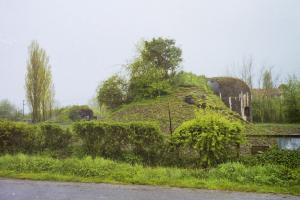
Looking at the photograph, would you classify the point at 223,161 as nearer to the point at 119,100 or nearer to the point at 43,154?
the point at 43,154

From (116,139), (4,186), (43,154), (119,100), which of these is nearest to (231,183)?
(116,139)

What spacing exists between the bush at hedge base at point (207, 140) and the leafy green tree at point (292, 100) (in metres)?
17.5

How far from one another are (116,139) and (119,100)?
7021 mm

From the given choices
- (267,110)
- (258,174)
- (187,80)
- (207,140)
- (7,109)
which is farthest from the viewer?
(7,109)

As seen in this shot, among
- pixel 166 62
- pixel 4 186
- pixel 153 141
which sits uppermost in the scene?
pixel 166 62

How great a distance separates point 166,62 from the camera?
56.8 feet

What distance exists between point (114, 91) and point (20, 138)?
6.64m

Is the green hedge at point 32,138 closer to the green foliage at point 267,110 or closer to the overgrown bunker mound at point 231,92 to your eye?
the overgrown bunker mound at point 231,92

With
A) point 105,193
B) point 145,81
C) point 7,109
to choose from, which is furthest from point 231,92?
point 7,109

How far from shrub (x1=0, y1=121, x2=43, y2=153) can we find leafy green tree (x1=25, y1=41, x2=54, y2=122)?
44.4 ft

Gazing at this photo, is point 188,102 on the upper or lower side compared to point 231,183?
upper

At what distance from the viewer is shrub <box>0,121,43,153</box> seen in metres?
10.9

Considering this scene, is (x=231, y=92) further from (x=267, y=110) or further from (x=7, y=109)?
(x=7, y=109)

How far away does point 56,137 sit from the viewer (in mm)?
10945
